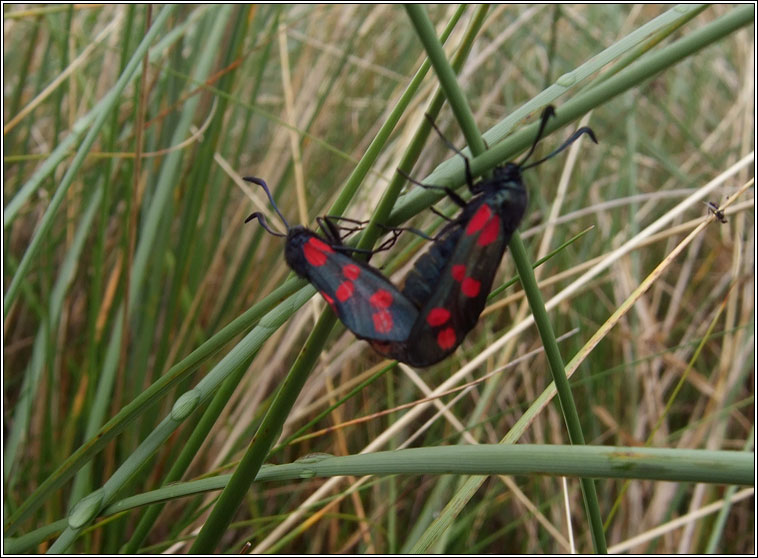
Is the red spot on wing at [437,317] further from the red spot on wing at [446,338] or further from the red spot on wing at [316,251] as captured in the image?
the red spot on wing at [316,251]

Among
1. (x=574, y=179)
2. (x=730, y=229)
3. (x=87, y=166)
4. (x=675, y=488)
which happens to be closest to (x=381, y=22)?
(x=574, y=179)

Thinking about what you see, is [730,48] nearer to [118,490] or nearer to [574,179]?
[574,179]

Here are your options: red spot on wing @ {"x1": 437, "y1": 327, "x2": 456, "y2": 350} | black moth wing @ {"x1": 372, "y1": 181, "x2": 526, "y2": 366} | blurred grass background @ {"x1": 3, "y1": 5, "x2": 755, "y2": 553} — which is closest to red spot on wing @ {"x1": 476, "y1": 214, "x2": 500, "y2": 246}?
black moth wing @ {"x1": 372, "y1": 181, "x2": 526, "y2": 366}

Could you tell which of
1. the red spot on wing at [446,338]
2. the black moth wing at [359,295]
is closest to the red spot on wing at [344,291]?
the black moth wing at [359,295]

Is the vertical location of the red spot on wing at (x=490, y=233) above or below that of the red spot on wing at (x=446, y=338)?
above

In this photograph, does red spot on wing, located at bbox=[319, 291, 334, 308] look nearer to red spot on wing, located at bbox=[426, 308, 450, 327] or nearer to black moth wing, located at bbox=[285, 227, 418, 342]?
black moth wing, located at bbox=[285, 227, 418, 342]

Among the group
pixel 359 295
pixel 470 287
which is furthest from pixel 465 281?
pixel 359 295
